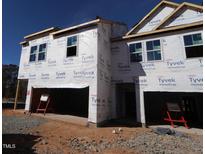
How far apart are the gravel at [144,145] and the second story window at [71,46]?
267 inches

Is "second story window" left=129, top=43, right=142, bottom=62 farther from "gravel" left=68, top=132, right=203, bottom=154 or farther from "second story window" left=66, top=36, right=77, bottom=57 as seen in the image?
"gravel" left=68, top=132, right=203, bottom=154

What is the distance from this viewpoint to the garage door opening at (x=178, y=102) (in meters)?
12.6

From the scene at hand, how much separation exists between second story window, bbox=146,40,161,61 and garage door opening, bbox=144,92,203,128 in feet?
12.7

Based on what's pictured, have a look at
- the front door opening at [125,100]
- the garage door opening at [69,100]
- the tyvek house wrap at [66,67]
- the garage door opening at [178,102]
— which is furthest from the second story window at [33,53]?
the garage door opening at [178,102]

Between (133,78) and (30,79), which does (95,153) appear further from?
(30,79)

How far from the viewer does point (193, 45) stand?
1001 cm

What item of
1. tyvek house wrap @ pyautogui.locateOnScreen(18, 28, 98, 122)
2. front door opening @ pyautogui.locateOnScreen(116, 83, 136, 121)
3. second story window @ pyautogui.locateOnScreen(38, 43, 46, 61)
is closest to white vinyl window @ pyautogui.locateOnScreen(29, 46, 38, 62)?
tyvek house wrap @ pyautogui.locateOnScreen(18, 28, 98, 122)

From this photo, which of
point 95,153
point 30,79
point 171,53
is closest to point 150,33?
point 171,53

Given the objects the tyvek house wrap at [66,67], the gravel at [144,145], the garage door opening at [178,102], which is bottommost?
the gravel at [144,145]

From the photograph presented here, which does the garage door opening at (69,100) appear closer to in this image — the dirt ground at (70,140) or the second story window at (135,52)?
the second story window at (135,52)

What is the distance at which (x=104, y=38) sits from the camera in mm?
11977

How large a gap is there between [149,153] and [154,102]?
9.00 meters

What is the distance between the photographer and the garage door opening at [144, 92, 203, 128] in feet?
41.4

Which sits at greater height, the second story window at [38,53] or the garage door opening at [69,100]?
the second story window at [38,53]
